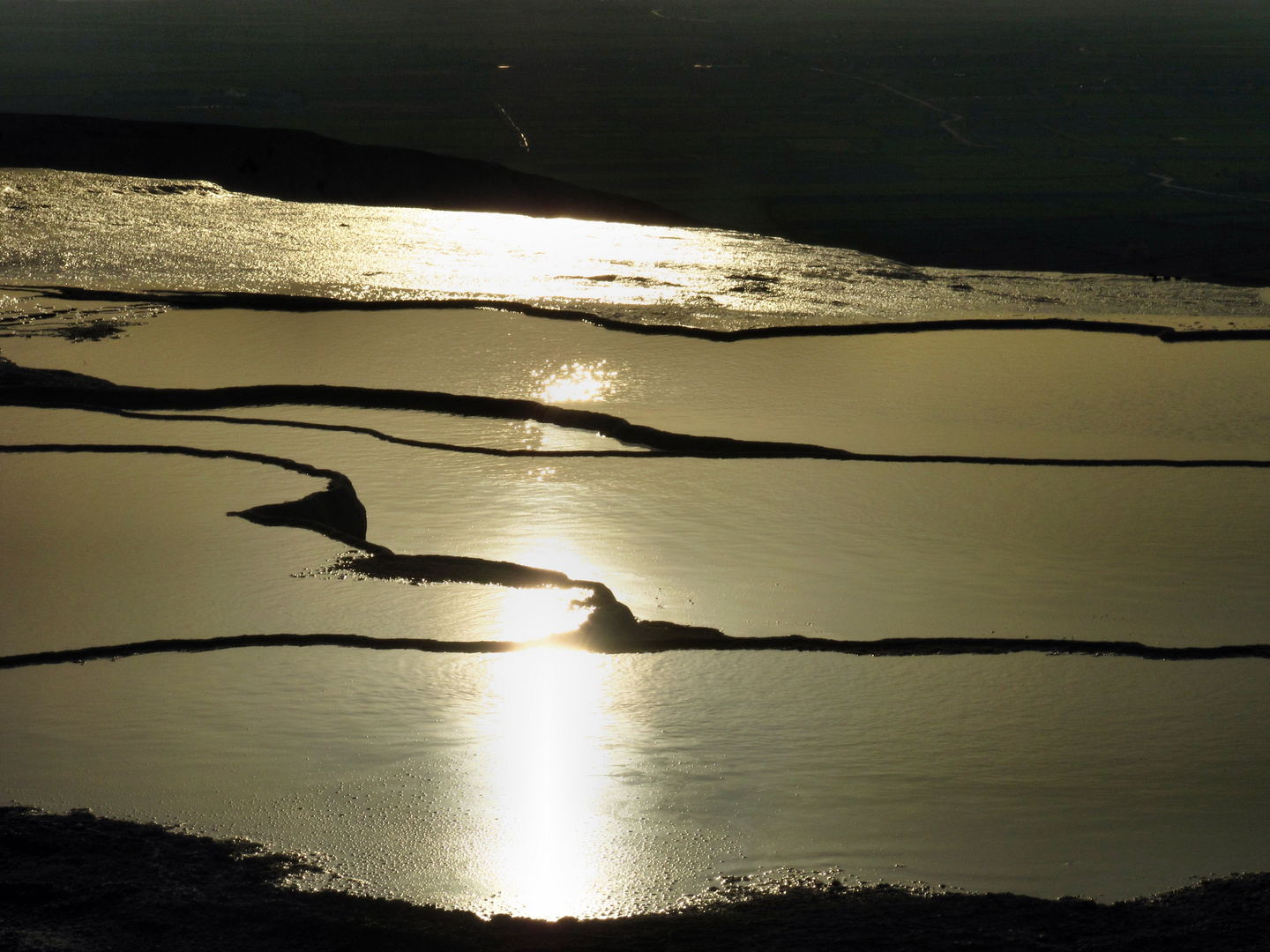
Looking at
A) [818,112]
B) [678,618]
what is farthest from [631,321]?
[818,112]

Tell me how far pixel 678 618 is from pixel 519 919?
1.00m

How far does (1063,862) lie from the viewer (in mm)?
1779

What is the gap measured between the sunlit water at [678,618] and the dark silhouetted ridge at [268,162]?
4.45 metres

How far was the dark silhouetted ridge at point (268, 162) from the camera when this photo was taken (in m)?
8.92

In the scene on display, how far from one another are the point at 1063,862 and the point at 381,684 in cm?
108

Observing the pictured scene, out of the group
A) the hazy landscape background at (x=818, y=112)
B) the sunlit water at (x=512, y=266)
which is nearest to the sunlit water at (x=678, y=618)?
the sunlit water at (x=512, y=266)

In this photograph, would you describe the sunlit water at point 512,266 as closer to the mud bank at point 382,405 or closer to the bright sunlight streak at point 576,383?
the bright sunlight streak at point 576,383

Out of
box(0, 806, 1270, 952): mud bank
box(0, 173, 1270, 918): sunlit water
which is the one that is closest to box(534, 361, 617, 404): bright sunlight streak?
box(0, 173, 1270, 918): sunlit water

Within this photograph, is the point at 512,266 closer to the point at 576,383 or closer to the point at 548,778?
the point at 576,383

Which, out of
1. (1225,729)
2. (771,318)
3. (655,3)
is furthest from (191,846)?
(655,3)

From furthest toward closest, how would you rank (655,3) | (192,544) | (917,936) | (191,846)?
(655,3)
(192,544)
(191,846)
(917,936)

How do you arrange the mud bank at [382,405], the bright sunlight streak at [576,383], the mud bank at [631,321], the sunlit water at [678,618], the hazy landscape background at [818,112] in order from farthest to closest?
the hazy landscape background at [818,112], the mud bank at [631,321], the bright sunlight streak at [576,383], the mud bank at [382,405], the sunlit water at [678,618]

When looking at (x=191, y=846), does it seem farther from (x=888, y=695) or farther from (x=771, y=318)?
(x=771, y=318)

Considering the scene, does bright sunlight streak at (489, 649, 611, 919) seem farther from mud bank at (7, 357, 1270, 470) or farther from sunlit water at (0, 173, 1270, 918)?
mud bank at (7, 357, 1270, 470)
